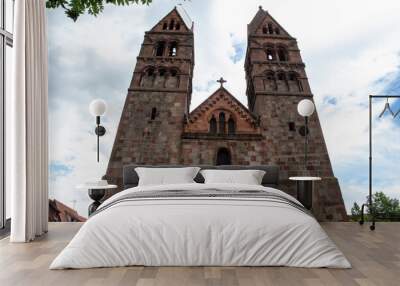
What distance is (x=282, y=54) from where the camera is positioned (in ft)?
19.6

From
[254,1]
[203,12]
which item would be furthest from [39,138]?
[254,1]

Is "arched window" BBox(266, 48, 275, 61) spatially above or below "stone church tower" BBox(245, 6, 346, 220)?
above

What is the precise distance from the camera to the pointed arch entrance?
5.63 metres

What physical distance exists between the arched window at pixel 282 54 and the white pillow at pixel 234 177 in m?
2.29

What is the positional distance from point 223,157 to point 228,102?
882 mm

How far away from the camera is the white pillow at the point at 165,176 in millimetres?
4426

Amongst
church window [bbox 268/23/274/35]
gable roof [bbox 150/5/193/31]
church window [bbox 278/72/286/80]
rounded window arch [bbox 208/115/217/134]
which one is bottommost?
rounded window arch [bbox 208/115/217/134]

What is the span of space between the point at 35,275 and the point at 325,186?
4303mm

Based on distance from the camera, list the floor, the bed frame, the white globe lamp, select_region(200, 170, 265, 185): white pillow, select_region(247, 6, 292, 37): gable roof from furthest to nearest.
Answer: select_region(247, 6, 292, 37): gable roof, the white globe lamp, the bed frame, select_region(200, 170, 265, 185): white pillow, the floor

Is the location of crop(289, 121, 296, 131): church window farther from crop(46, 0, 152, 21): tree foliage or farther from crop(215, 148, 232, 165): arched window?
crop(46, 0, 152, 21): tree foliage

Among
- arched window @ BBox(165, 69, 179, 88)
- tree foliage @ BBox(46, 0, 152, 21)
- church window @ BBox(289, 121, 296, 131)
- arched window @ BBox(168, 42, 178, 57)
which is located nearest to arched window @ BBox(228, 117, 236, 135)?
church window @ BBox(289, 121, 296, 131)

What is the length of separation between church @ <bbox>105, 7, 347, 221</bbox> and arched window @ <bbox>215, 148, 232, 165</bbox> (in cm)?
2

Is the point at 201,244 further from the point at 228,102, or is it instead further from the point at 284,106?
the point at 284,106

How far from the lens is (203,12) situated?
568 cm
